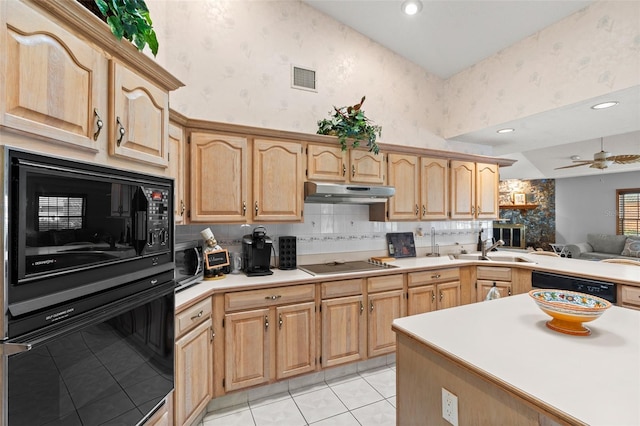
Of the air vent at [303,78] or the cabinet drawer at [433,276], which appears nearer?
the cabinet drawer at [433,276]

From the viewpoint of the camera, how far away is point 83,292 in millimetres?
945

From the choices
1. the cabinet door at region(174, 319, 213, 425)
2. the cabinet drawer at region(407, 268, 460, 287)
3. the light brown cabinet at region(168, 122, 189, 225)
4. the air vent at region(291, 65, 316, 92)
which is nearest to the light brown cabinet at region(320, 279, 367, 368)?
the cabinet drawer at region(407, 268, 460, 287)

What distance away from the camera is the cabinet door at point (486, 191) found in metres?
3.64

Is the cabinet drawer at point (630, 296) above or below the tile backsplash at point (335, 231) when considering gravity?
below

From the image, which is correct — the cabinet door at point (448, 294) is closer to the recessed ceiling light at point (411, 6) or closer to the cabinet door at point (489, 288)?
the cabinet door at point (489, 288)

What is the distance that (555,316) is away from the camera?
117 cm

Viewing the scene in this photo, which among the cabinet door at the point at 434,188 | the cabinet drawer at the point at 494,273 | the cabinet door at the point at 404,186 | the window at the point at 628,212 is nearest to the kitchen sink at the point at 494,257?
the cabinet drawer at the point at 494,273

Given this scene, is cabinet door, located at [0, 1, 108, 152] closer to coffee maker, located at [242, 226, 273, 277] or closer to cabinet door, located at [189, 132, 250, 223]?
cabinet door, located at [189, 132, 250, 223]

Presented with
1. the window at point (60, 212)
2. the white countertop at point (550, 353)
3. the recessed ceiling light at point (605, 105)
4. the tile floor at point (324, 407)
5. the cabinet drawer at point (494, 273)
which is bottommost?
the tile floor at point (324, 407)

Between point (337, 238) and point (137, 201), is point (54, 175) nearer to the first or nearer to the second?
point (137, 201)

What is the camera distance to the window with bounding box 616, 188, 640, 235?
23.7 ft

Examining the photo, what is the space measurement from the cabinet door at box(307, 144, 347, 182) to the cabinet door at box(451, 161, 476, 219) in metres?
1.52

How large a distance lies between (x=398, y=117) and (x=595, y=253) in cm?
720

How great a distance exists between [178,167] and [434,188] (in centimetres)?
265
